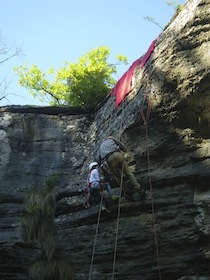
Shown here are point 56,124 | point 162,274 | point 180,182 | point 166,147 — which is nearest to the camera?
point 162,274

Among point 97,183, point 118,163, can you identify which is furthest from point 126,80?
point 97,183

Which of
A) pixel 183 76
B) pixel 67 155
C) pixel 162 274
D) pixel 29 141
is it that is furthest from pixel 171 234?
pixel 29 141

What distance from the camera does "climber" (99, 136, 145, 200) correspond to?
26.7 ft

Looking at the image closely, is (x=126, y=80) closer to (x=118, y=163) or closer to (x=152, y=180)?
(x=118, y=163)

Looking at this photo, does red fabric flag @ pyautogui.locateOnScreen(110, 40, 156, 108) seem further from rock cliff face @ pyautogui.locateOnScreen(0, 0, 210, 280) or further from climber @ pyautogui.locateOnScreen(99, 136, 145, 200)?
climber @ pyautogui.locateOnScreen(99, 136, 145, 200)

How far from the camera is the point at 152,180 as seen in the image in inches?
326

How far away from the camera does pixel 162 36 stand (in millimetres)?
9891

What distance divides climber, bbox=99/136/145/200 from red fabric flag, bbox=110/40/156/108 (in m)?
2.30

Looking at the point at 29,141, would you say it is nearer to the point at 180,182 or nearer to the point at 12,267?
the point at 12,267

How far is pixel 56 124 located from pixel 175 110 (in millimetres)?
4349

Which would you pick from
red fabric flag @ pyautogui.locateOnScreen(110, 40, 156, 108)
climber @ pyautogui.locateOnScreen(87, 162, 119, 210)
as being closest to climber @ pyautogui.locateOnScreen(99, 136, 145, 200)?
climber @ pyautogui.locateOnScreen(87, 162, 119, 210)

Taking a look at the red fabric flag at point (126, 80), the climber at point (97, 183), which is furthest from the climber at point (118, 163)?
the red fabric flag at point (126, 80)

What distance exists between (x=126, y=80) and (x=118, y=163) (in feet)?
10.3

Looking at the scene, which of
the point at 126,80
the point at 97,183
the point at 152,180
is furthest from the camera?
the point at 126,80
